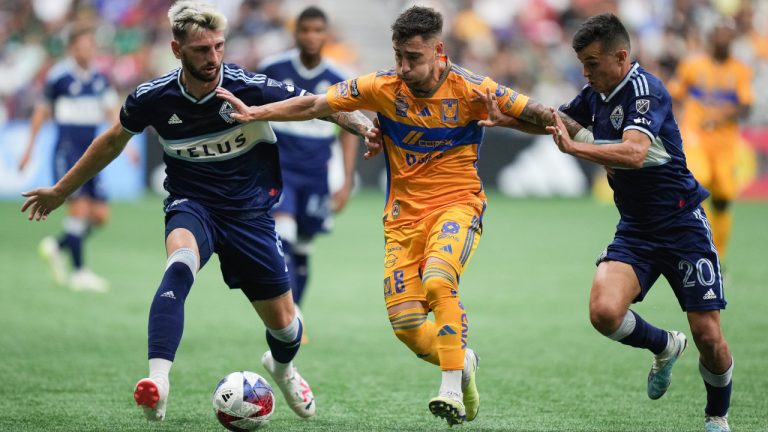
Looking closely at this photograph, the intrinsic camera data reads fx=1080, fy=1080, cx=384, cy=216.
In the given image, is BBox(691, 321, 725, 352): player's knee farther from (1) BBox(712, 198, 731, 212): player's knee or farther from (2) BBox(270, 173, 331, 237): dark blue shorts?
(1) BBox(712, 198, 731, 212): player's knee

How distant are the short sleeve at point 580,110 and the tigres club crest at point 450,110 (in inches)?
24.4

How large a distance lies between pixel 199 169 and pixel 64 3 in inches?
820

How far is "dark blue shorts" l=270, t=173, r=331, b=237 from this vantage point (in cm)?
953

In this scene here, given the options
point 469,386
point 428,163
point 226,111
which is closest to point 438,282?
point 469,386

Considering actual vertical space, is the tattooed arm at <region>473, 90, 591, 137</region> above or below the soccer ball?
above

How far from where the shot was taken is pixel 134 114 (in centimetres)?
600

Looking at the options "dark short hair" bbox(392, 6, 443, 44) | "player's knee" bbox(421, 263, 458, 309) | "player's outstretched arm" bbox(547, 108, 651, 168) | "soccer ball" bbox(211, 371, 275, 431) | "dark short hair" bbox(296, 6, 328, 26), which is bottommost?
"soccer ball" bbox(211, 371, 275, 431)

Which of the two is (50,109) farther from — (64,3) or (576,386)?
(64,3)

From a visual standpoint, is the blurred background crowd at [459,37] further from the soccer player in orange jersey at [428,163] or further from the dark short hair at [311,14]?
the soccer player in orange jersey at [428,163]

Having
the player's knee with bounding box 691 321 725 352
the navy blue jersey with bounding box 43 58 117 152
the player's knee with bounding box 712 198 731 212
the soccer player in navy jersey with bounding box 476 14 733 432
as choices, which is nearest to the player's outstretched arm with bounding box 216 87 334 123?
the soccer player in navy jersey with bounding box 476 14 733 432

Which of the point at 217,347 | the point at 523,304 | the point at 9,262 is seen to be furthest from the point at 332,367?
the point at 9,262

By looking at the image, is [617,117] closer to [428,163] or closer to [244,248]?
[428,163]

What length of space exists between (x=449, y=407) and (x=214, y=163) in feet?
6.35

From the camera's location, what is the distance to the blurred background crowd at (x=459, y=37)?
23.2 meters
